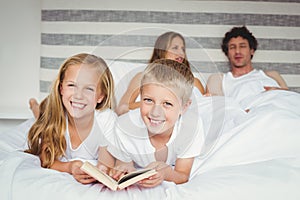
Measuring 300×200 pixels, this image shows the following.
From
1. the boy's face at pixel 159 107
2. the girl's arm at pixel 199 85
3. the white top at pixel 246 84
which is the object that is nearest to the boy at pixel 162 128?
the boy's face at pixel 159 107

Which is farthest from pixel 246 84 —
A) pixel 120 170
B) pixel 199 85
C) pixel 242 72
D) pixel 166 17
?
pixel 120 170

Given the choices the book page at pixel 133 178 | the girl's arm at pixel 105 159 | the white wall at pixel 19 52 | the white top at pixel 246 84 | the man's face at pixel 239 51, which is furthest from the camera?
the white wall at pixel 19 52

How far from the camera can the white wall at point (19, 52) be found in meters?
2.83

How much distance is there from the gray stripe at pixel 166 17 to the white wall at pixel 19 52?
0.71ft

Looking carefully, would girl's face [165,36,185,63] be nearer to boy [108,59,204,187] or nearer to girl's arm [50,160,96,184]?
boy [108,59,204,187]

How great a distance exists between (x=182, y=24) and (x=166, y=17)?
0.12 metres

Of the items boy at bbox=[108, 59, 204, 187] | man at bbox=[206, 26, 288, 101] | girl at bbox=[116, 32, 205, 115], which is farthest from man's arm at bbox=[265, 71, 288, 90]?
boy at bbox=[108, 59, 204, 187]

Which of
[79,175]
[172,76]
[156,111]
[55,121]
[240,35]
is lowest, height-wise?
[79,175]

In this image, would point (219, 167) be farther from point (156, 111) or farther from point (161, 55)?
point (161, 55)

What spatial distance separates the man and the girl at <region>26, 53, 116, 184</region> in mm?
1249

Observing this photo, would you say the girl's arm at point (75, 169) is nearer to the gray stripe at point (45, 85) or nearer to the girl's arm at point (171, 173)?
the girl's arm at point (171, 173)

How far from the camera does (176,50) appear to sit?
1585 mm

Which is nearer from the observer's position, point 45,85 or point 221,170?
point 221,170

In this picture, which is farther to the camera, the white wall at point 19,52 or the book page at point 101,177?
the white wall at point 19,52
